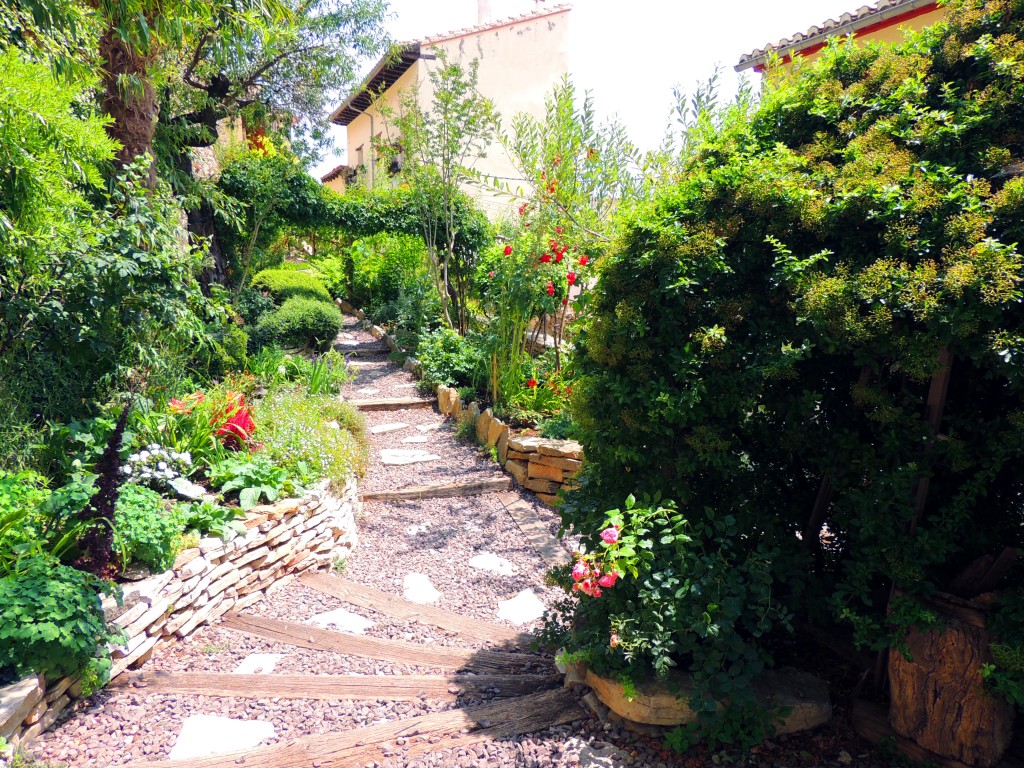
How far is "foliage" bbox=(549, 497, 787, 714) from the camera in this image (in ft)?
7.02

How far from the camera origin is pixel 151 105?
5.45m

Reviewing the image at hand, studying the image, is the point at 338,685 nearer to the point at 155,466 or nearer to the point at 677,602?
the point at 677,602

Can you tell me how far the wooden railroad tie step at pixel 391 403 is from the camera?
741 cm

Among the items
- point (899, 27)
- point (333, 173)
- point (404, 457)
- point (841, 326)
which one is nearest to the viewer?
point (841, 326)

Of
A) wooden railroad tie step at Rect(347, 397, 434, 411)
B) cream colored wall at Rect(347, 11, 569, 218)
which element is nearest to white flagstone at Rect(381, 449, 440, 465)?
wooden railroad tie step at Rect(347, 397, 434, 411)

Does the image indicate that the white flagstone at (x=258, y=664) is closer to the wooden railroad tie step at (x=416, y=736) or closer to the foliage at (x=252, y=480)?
the wooden railroad tie step at (x=416, y=736)

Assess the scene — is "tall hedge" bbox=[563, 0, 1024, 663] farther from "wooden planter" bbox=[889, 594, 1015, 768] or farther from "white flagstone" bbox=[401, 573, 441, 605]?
"white flagstone" bbox=[401, 573, 441, 605]

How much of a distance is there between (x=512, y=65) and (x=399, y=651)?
15.8 metres

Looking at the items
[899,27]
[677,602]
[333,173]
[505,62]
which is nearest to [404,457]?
[677,602]

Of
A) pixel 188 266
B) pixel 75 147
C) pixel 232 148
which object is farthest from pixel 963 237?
pixel 232 148

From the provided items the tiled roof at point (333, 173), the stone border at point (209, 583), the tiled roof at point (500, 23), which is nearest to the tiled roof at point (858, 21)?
the stone border at point (209, 583)

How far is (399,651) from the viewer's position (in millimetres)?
3199

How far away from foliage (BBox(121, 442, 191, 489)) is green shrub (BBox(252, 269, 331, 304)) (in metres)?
6.73

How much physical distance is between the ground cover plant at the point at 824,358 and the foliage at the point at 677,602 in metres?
0.01
